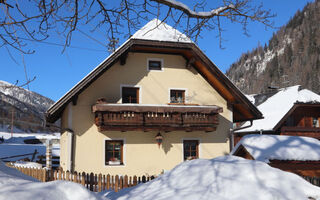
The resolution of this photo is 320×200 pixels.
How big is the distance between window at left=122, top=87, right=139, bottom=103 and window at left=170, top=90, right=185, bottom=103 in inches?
63.4

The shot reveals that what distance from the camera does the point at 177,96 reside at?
45.0 feet

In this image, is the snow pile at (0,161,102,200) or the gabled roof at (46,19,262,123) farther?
the gabled roof at (46,19,262,123)

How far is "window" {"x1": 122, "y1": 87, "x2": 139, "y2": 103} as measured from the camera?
13.0 m

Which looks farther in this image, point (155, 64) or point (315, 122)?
point (315, 122)

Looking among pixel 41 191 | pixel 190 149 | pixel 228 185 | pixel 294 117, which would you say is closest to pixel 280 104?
pixel 294 117

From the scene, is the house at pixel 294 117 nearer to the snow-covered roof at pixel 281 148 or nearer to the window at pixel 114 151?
the snow-covered roof at pixel 281 148

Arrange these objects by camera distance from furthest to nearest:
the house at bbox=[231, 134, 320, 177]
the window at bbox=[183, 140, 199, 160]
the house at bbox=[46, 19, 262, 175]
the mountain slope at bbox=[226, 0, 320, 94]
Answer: the mountain slope at bbox=[226, 0, 320, 94] → the window at bbox=[183, 140, 199, 160] → the house at bbox=[46, 19, 262, 175] → the house at bbox=[231, 134, 320, 177]

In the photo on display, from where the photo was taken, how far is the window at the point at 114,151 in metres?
12.4

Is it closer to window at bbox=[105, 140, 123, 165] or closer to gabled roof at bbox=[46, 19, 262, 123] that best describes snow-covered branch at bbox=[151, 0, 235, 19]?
gabled roof at bbox=[46, 19, 262, 123]

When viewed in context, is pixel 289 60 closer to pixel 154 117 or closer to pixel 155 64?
pixel 155 64

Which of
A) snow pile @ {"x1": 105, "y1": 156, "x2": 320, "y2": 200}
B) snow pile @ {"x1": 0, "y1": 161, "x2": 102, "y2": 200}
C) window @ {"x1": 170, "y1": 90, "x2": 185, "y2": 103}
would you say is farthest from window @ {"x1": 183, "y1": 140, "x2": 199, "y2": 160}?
snow pile @ {"x1": 0, "y1": 161, "x2": 102, "y2": 200}

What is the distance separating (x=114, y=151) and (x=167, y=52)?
4898mm

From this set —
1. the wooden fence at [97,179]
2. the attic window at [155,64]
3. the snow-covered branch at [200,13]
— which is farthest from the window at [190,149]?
the snow-covered branch at [200,13]

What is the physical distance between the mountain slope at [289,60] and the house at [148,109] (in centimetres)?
6193
